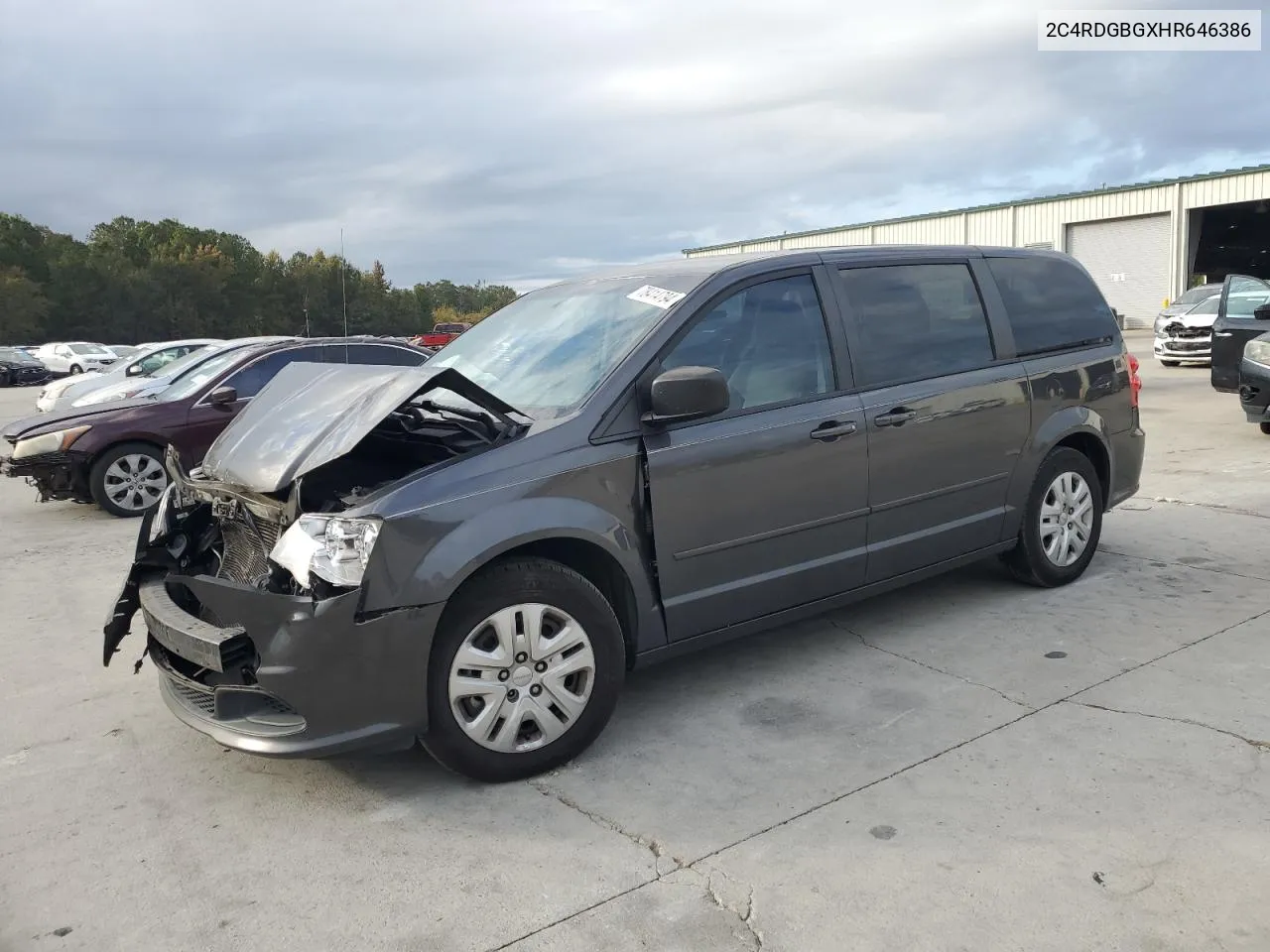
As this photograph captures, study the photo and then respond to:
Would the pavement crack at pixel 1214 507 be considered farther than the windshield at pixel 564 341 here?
Yes

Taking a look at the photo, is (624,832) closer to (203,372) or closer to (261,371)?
(261,371)

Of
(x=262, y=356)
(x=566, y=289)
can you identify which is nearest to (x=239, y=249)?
(x=262, y=356)

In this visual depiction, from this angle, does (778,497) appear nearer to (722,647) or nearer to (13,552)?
(722,647)

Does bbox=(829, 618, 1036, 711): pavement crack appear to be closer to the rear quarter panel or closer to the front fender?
the rear quarter panel

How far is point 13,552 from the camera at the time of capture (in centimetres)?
773

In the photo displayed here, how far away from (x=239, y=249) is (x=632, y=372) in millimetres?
100568

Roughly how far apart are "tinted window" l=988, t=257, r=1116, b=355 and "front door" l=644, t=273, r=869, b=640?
1.35 meters

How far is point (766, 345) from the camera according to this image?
4.24 metres

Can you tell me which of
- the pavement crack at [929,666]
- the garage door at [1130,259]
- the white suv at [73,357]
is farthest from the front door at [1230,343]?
the white suv at [73,357]

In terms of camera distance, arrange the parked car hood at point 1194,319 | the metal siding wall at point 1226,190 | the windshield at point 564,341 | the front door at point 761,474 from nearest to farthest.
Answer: the front door at point 761,474, the windshield at point 564,341, the parked car hood at point 1194,319, the metal siding wall at point 1226,190

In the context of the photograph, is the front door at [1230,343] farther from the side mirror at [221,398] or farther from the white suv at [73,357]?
the white suv at [73,357]

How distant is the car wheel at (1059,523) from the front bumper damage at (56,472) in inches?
302

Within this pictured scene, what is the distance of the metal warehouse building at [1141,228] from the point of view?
125 ft

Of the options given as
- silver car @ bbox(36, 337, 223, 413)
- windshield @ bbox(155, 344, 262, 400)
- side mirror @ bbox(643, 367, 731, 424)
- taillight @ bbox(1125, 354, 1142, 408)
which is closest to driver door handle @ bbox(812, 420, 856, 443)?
side mirror @ bbox(643, 367, 731, 424)
